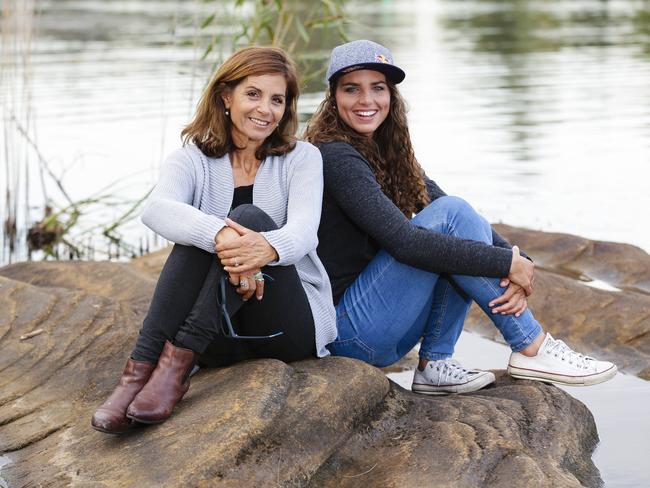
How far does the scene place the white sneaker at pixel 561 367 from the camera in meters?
3.45

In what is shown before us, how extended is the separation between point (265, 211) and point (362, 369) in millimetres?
577

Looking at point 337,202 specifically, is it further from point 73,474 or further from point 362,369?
point 73,474

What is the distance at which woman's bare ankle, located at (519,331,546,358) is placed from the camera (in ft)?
11.3

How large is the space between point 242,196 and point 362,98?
1.77 feet

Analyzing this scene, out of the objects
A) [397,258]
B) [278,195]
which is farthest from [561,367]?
[278,195]

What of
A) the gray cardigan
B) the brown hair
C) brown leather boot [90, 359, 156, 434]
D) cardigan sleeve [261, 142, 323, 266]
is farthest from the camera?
the brown hair

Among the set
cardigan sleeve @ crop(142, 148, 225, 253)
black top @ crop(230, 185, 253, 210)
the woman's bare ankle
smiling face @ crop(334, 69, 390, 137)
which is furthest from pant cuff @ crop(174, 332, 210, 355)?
the woman's bare ankle

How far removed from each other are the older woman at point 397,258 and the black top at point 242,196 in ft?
0.85

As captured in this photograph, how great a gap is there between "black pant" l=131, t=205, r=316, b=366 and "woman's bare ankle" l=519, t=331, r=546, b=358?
715mm

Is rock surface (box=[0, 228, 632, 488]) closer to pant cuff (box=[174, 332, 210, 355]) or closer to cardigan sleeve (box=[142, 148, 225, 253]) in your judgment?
pant cuff (box=[174, 332, 210, 355])

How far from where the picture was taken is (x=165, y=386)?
9.83 ft

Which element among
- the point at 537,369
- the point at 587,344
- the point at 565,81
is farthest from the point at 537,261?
the point at 565,81

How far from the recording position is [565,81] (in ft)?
41.2

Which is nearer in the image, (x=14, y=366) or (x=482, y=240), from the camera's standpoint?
(x=482, y=240)
